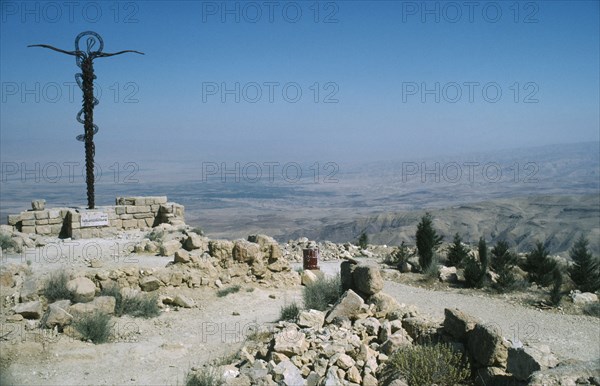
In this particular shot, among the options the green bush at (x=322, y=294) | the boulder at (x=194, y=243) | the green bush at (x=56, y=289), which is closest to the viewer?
the green bush at (x=56, y=289)

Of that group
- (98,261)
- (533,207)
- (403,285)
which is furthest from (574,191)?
(98,261)

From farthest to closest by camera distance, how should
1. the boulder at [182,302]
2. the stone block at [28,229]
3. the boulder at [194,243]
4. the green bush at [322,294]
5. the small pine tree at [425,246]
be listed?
the small pine tree at [425,246]
the stone block at [28,229]
the boulder at [194,243]
the boulder at [182,302]
the green bush at [322,294]

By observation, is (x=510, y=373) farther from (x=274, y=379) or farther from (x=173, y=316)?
(x=173, y=316)

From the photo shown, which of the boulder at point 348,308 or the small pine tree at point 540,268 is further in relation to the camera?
the small pine tree at point 540,268

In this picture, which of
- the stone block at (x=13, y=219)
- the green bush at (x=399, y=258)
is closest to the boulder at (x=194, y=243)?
the stone block at (x=13, y=219)

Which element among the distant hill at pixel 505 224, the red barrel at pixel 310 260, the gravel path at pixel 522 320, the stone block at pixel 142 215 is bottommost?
the distant hill at pixel 505 224

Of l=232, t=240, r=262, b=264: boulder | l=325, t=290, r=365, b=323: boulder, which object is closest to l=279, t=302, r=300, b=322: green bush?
l=325, t=290, r=365, b=323: boulder

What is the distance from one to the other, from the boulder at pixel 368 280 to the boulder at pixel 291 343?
7.75 ft

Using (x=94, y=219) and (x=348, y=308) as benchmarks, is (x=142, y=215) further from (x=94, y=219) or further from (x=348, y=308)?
(x=348, y=308)

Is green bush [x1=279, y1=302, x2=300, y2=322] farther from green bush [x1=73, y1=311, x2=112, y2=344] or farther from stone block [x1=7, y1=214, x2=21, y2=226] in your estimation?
stone block [x1=7, y1=214, x2=21, y2=226]

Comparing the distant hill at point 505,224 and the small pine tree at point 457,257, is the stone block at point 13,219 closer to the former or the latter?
the small pine tree at point 457,257

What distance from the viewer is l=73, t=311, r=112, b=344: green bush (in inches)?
289

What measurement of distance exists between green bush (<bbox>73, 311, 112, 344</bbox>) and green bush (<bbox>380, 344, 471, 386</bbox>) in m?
4.67

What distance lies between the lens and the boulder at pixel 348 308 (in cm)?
779
